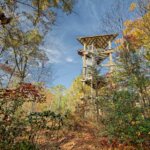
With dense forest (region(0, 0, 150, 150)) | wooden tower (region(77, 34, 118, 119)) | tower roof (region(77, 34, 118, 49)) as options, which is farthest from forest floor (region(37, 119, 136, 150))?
tower roof (region(77, 34, 118, 49))

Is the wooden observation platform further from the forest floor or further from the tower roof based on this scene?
the forest floor

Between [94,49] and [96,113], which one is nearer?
[96,113]

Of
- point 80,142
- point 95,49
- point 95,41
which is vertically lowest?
point 80,142

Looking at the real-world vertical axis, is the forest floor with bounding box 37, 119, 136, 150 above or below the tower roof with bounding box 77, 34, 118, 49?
below

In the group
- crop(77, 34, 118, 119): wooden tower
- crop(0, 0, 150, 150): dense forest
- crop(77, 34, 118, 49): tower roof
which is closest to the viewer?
crop(0, 0, 150, 150): dense forest

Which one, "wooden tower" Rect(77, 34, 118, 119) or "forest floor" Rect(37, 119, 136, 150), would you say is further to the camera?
"wooden tower" Rect(77, 34, 118, 119)

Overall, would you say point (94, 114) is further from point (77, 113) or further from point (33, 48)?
point (33, 48)

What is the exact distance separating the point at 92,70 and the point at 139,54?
3.41m

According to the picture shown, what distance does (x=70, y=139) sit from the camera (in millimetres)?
8695

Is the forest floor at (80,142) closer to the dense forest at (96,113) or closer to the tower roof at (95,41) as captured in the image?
the dense forest at (96,113)

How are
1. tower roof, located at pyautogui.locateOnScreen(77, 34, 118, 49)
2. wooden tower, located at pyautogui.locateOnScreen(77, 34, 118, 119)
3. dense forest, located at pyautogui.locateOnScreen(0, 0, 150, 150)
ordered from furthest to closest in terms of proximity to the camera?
tower roof, located at pyautogui.locateOnScreen(77, 34, 118, 49) → wooden tower, located at pyautogui.locateOnScreen(77, 34, 118, 119) → dense forest, located at pyautogui.locateOnScreen(0, 0, 150, 150)

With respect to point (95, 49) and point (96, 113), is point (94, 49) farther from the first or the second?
point (96, 113)

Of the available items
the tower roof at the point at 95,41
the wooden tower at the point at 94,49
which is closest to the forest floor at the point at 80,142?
the wooden tower at the point at 94,49

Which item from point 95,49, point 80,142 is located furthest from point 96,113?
point 95,49
